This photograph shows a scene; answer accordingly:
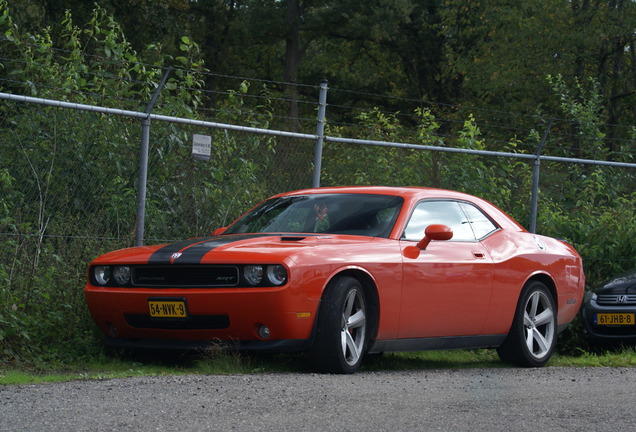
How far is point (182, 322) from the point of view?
25.7 ft

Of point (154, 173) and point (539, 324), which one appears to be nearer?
point (539, 324)

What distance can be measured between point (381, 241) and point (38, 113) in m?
3.17

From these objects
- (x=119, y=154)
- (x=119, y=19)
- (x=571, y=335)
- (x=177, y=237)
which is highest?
(x=119, y=19)

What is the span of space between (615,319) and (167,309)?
18.0 ft

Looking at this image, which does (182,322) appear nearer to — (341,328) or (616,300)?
(341,328)

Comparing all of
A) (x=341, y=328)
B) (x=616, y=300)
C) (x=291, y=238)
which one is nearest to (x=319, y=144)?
(x=291, y=238)

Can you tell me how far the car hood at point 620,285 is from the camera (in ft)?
37.8

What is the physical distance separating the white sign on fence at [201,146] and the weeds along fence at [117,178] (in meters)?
0.01

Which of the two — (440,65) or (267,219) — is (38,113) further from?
(440,65)

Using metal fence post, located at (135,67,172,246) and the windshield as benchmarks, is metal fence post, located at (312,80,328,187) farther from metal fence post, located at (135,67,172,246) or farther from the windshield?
metal fence post, located at (135,67,172,246)

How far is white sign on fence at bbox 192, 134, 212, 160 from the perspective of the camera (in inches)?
394

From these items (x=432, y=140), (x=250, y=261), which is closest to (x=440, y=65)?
(x=432, y=140)

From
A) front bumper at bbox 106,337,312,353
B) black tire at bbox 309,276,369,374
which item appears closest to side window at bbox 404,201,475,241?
black tire at bbox 309,276,369,374

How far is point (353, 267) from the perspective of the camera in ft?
25.9
